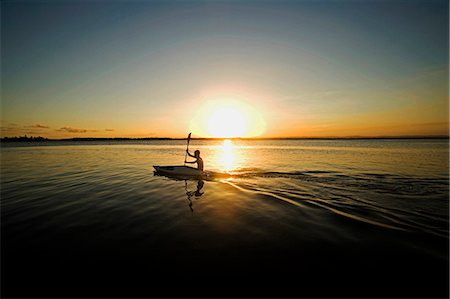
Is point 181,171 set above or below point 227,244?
above

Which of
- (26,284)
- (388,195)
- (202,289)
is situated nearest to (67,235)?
(26,284)

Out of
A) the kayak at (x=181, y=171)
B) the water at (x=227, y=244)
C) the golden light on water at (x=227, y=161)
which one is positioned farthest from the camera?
the golden light on water at (x=227, y=161)

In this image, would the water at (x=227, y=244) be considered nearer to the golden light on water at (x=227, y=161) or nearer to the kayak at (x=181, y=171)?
the kayak at (x=181, y=171)

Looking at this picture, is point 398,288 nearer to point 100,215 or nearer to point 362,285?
point 362,285

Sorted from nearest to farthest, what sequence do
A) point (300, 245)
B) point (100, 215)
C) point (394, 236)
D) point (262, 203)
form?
1. point (300, 245)
2. point (394, 236)
3. point (100, 215)
4. point (262, 203)

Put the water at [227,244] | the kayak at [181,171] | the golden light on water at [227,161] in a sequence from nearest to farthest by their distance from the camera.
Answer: the water at [227,244], the kayak at [181,171], the golden light on water at [227,161]

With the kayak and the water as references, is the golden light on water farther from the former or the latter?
the water

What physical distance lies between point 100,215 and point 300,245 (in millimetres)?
9460

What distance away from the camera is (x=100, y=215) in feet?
34.6

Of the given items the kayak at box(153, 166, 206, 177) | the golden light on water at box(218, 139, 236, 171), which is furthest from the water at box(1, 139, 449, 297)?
the golden light on water at box(218, 139, 236, 171)

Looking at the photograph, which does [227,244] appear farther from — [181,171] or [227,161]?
[227,161]

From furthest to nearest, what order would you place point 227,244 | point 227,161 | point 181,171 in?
point 227,161 < point 181,171 < point 227,244

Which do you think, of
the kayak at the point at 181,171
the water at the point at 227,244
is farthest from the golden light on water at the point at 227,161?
the water at the point at 227,244

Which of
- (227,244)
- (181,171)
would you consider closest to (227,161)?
(181,171)
